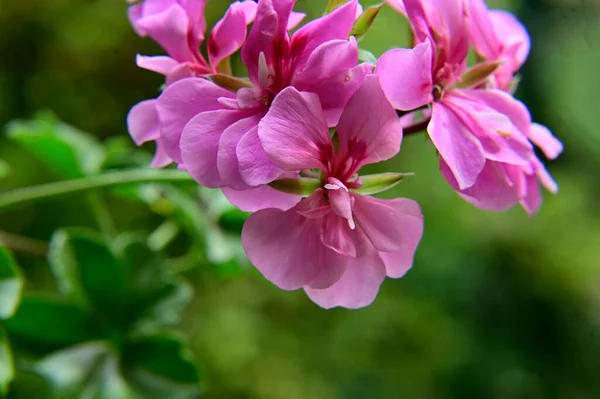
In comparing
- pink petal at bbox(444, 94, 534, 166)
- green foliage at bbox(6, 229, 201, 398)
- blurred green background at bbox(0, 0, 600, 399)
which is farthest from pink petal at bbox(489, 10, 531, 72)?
blurred green background at bbox(0, 0, 600, 399)

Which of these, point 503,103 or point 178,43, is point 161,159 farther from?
point 503,103


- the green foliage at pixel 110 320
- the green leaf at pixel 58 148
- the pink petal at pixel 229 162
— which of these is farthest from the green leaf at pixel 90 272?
the pink petal at pixel 229 162

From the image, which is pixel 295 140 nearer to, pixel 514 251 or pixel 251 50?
pixel 251 50

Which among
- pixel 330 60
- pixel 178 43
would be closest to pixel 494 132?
pixel 330 60

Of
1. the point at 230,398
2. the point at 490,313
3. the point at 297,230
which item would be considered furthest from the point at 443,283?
the point at 297,230

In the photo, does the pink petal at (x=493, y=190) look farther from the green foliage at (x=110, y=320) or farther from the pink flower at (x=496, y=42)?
the green foliage at (x=110, y=320)

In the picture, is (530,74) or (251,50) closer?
(251,50)

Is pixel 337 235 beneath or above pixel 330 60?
beneath
